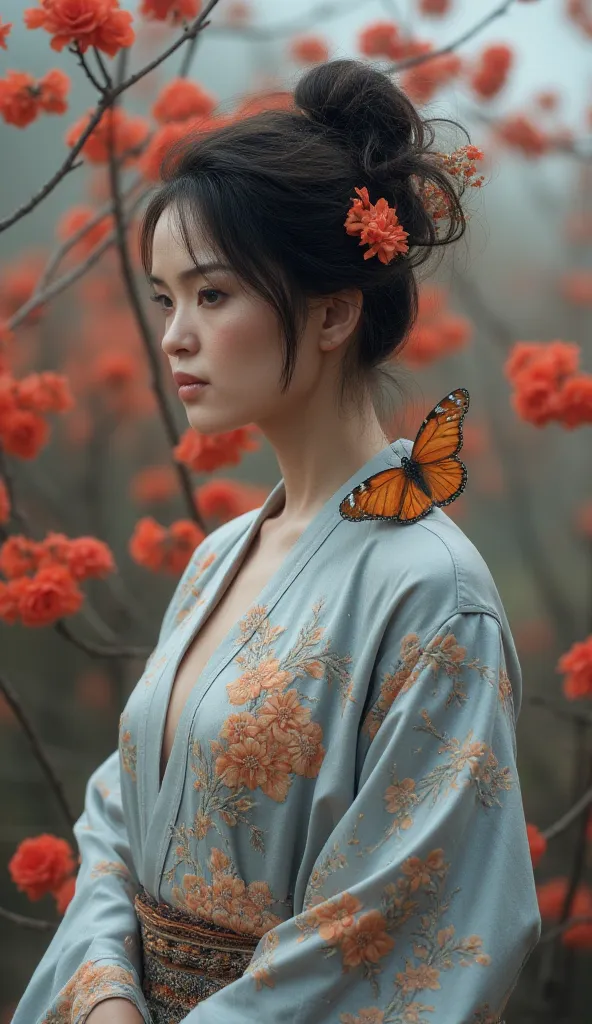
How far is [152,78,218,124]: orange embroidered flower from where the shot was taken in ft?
5.31

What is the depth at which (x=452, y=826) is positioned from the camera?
859 millimetres

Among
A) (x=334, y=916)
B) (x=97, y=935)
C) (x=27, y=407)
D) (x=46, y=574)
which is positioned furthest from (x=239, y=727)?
(x=27, y=407)

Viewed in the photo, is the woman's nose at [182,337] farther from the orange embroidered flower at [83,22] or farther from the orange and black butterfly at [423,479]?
the orange embroidered flower at [83,22]

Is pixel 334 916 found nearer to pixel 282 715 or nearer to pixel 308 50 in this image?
pixel 282 715

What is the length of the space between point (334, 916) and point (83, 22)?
921 mm

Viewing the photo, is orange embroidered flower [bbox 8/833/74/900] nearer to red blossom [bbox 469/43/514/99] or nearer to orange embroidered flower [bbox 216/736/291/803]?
orange embroidered flower [bbox 216/736/291/803]

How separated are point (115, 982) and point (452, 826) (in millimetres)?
372

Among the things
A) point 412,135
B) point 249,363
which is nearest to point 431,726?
point 249,363

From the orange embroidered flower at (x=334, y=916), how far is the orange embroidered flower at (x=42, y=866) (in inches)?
30.8

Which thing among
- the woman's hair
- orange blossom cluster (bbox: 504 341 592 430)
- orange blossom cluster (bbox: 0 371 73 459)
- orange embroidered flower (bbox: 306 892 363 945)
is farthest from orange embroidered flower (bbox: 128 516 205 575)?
orange embroidered flower (bbox: 306 892 363 945)

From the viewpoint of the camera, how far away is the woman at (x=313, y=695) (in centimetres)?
87

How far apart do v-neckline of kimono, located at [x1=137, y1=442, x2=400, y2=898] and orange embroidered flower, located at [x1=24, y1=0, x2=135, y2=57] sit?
A: 54 cm

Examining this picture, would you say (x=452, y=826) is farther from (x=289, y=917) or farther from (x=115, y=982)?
(x=115, y=982)

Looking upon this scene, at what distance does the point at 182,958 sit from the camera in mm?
1008
